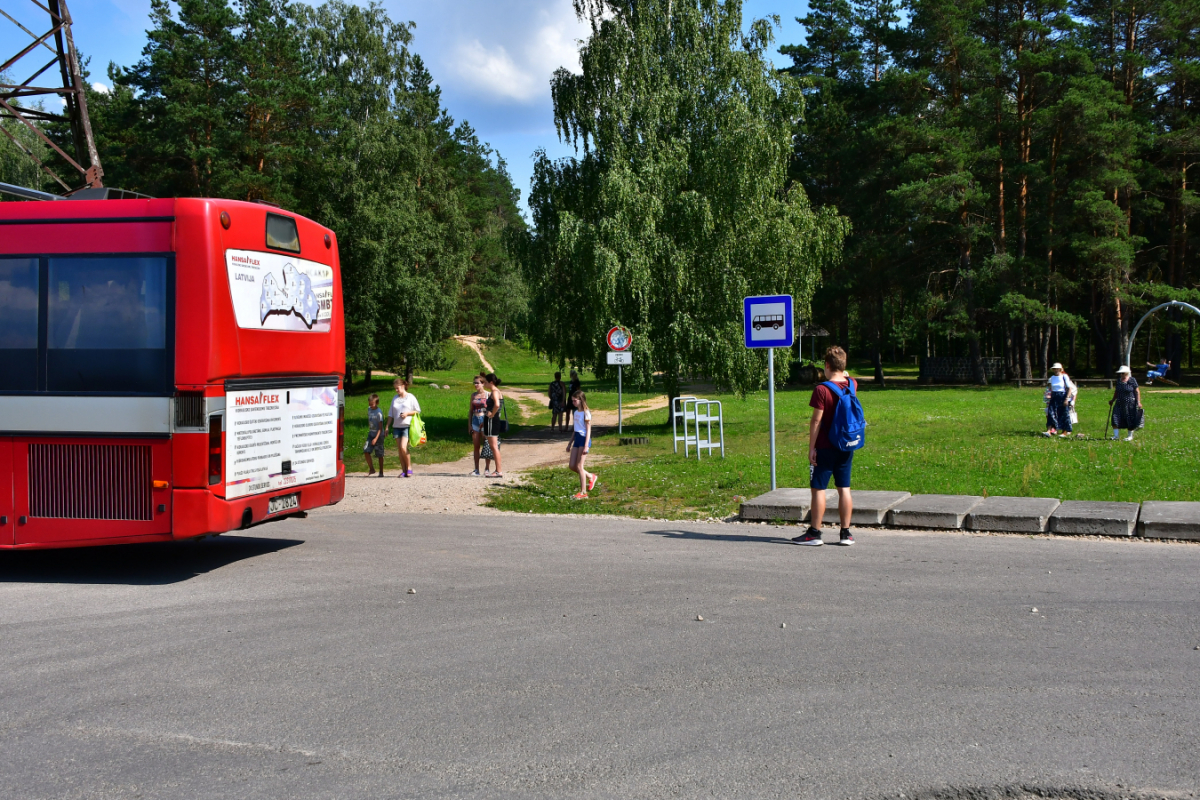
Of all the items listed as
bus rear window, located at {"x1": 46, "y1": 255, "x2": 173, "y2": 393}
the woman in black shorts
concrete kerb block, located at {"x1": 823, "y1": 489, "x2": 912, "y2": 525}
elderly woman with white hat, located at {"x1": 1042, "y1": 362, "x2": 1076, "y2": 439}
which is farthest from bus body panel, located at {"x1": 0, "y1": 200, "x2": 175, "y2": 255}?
elderly woman with white hat, located at {"x1": 1042, "y1": 362, "x2": 1076, "y2": 439}

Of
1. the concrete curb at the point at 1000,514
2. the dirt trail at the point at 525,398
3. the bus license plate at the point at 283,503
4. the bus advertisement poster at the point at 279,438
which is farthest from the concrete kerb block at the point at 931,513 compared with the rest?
the dirt trail at the point at 525,398

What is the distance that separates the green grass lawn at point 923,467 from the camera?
43.0 feet

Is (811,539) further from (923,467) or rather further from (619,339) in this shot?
(619,339)

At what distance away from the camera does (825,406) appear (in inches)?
372

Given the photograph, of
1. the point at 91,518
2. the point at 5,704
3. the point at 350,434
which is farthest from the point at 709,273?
the point at 5,704

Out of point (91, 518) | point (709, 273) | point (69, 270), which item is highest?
point (709, 273)

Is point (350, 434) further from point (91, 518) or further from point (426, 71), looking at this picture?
point (426, 71)

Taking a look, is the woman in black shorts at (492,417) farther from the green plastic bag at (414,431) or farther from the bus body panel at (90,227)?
the bus body panel at (90,227)

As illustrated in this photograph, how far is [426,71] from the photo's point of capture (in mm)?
58812

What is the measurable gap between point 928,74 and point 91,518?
44.4 metres

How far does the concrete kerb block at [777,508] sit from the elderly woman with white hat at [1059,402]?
11052 millimetres

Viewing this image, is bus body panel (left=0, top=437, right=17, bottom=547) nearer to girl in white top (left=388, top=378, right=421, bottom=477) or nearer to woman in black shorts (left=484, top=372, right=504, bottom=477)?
girl in white top (left=388, top=378, right=421, bottom=477)

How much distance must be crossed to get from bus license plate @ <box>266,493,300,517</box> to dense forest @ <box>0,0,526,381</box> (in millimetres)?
20490

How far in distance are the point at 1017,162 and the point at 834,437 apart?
41.8 meters
